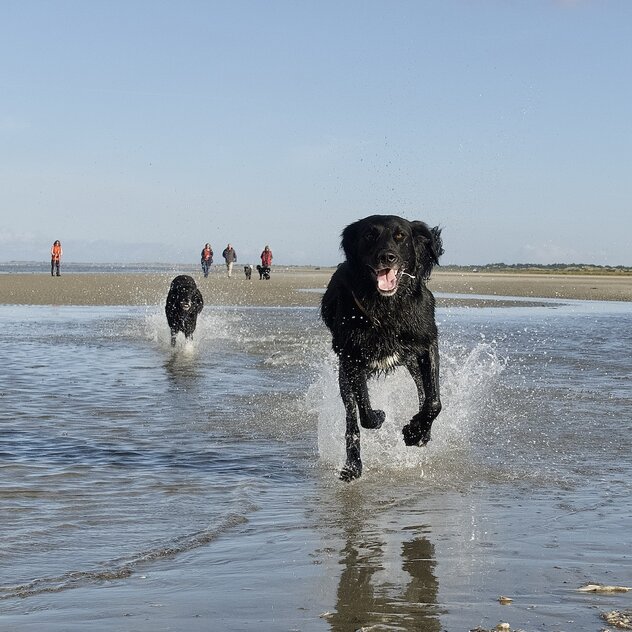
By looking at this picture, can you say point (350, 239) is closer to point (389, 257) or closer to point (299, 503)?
point (389, 257)

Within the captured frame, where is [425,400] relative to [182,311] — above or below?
below

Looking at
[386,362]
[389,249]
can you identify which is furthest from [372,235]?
[386,362]

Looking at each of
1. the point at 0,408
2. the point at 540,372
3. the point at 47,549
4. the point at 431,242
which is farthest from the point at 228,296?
the point at 47,549

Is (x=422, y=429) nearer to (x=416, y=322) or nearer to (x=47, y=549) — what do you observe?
(x=416, y=322)

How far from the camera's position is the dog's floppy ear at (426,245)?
6.35 metres

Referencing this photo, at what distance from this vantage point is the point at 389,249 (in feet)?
19.4

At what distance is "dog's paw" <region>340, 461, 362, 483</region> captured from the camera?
5652mm

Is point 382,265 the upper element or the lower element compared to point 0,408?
upper

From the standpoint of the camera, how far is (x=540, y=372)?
11.1 m

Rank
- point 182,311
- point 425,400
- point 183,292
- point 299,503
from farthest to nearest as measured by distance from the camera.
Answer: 1. point 183,292
2. point 182,311
3. point 425,400
4. point 299,503

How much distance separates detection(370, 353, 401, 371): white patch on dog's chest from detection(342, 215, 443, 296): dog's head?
0.47 metres

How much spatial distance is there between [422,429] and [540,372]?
17.8ft

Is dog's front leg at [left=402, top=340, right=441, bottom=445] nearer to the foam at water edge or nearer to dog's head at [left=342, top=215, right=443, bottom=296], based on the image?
the foam at water edge

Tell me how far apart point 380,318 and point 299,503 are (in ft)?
4.64
